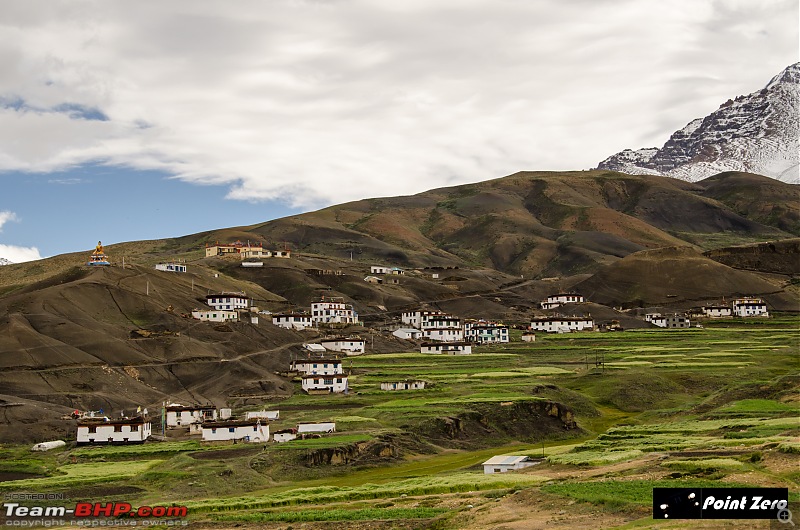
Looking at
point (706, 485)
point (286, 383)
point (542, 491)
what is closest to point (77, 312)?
point (286, 383)

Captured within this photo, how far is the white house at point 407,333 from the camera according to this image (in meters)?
159

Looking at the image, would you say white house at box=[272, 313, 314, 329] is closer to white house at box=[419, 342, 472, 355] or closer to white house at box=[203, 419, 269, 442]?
white house at box=[419, 342, 472, 355]

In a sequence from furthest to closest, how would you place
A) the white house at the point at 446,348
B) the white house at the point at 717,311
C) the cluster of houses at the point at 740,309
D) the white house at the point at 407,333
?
the white house at the point at 717,311
the cluster of houses at the point at 740,309
the white house at the point at 407,333
the white house at the point at 446,348

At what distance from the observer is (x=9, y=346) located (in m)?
103

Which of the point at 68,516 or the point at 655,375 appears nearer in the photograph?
the point at 68,516

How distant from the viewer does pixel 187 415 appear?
9050cm

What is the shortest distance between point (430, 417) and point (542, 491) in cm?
3865

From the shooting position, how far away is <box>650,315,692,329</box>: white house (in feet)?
584

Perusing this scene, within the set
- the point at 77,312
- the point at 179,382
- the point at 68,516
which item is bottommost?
the point at 68,516

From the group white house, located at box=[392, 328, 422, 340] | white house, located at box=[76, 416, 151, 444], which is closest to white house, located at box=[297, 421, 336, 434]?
white house, located at box=[76, 416, 151, 444]

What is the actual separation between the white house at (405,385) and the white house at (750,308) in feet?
333

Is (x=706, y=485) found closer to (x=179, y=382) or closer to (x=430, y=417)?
(x=430, y=417)

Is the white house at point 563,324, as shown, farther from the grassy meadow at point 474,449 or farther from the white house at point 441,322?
the grassy meadow at point 474,449

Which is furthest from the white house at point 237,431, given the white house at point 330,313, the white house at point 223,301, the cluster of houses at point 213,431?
the white house at point 330,313
